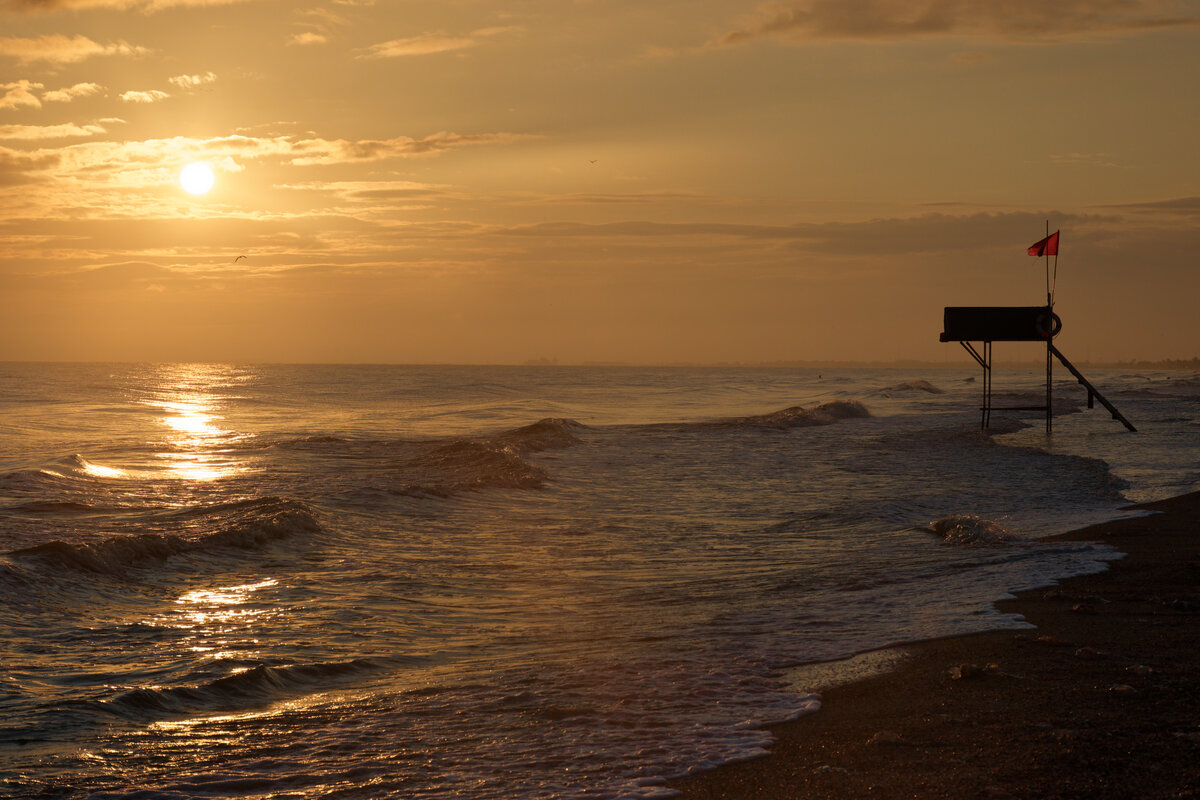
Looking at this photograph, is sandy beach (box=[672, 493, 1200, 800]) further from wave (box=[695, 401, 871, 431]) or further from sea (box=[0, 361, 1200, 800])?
wave (box=[695, 401, 871, 431])

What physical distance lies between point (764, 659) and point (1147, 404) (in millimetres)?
48731

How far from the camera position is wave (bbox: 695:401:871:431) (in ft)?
135

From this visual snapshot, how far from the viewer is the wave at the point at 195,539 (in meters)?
11.9

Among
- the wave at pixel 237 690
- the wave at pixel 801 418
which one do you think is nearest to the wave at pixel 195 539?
the wave at pixel 237 690

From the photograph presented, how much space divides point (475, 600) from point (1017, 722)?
624cm

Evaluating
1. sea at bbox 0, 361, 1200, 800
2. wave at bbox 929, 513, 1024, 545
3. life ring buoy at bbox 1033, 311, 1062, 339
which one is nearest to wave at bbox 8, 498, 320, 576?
sea at bbox 0, 361, 1200, 800

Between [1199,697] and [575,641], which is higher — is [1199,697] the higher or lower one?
the higher one

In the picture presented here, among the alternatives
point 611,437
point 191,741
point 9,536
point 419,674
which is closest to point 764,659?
point 419,674

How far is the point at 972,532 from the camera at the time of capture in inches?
514

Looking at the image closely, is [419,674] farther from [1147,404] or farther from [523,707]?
[1147,404]

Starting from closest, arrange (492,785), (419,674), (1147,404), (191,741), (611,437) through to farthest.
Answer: (492,785)
(191,741)
(419,674)
(611,437)
(1147,404)

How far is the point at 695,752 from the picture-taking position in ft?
18.4

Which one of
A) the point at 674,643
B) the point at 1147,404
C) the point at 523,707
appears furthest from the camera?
the point at 1147,404

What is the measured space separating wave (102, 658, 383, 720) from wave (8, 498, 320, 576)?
5412 millimetres
